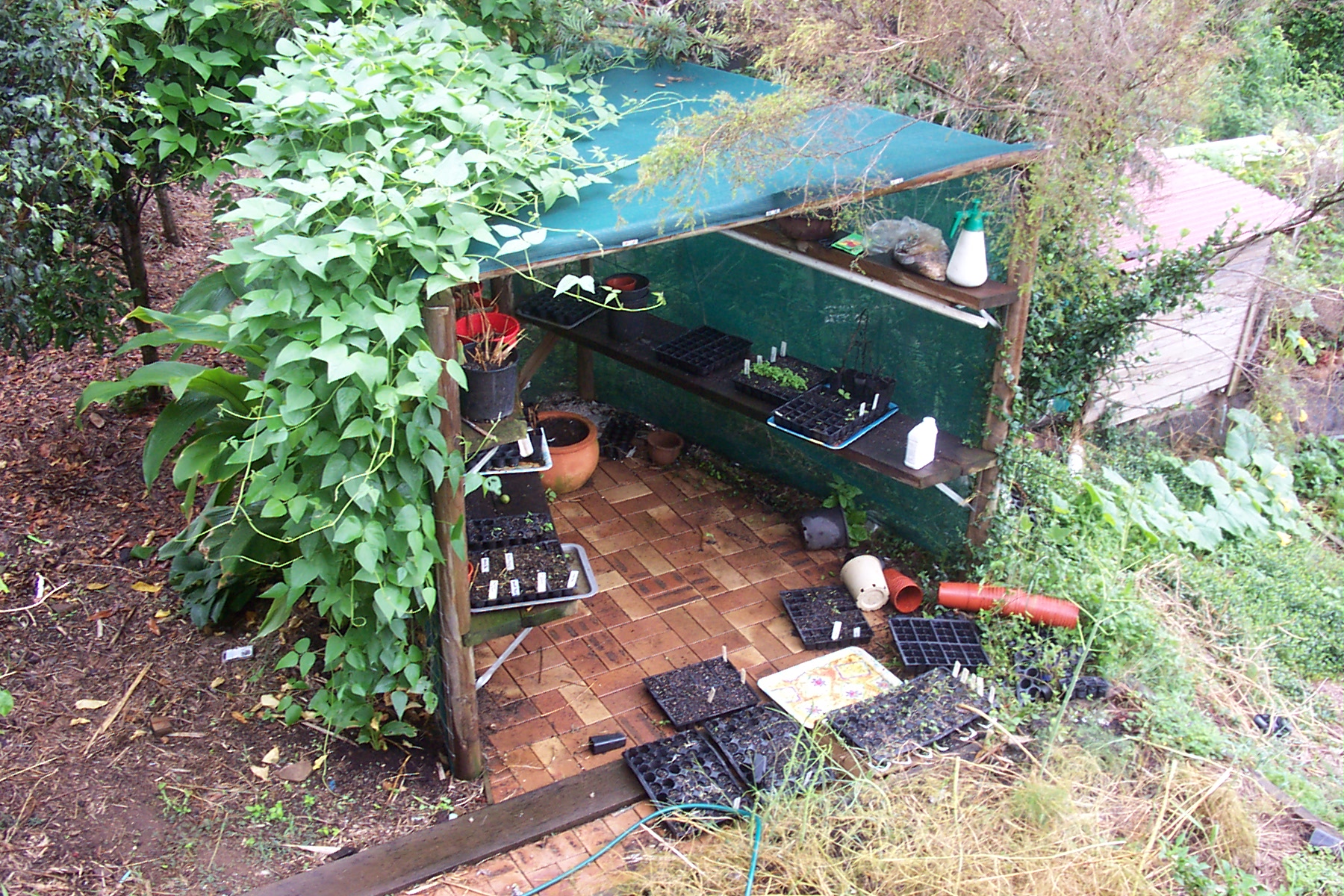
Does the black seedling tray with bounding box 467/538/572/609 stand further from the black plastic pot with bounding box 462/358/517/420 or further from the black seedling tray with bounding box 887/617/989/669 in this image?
the black seedling tray with bounding box 887/617/989/669

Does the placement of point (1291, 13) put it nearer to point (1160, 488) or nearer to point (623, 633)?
point (1160, 488)

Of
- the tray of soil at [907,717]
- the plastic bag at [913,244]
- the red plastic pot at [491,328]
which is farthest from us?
the plastic bag at [913,244]

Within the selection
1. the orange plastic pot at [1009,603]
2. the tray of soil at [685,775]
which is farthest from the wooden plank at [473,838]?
the orange plastic pot at [1009,603]

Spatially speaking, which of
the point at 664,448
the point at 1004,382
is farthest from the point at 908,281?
the point at 664,448

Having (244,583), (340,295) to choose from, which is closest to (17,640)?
(244,583)

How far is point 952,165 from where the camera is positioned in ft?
12.1

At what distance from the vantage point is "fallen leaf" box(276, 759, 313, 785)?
349 cm

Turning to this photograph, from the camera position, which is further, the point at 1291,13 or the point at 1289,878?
the point at 1291,13

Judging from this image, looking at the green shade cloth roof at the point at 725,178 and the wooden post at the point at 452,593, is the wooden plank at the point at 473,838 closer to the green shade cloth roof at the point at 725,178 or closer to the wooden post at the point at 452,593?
the wooden post at the point at 452,593

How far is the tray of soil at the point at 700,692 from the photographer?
389cm

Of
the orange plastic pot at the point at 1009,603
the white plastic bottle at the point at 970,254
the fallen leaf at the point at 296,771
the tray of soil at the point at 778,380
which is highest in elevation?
the white plastic bottle at the point at 970,254

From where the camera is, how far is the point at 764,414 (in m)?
4.61

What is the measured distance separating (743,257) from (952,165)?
5.44 feet

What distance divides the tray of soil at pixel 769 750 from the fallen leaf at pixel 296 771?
141 centimetres
